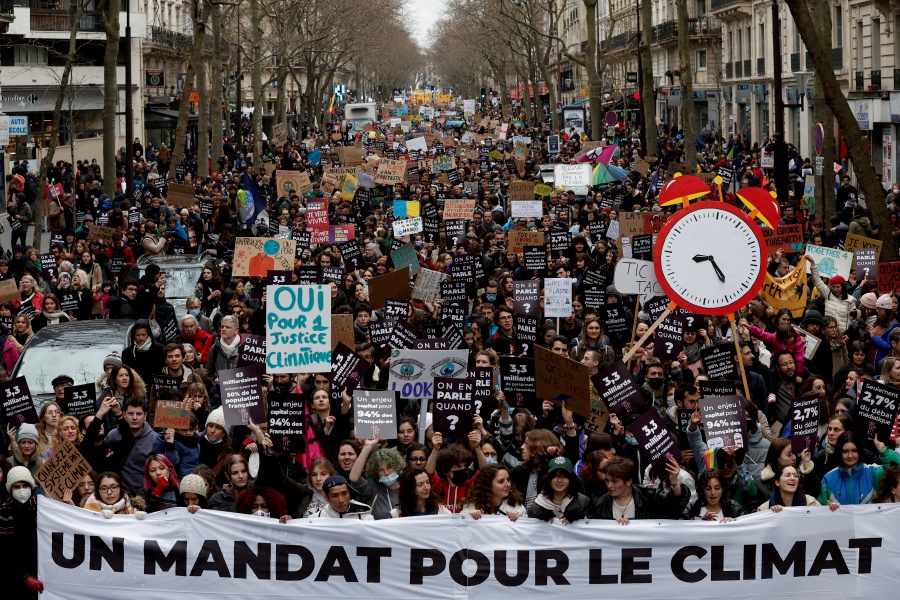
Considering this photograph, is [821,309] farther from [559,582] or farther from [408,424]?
[559,582]

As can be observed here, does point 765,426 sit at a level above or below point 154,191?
below

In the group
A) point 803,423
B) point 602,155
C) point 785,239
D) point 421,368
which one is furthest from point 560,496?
point 602,155

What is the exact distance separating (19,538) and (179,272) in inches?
404

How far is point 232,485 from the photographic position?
8.64 metres

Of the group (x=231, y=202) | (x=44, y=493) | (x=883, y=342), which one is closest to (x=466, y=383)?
(x=44, y=493)

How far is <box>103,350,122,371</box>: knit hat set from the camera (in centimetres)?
1141

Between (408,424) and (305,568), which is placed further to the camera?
(408,424)

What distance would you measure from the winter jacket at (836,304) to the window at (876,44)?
26425 millimetres

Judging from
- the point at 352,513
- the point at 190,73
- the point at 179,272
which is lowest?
the point at 352,513

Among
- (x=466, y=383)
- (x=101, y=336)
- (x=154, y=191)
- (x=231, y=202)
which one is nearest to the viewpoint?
(x=466, y=383)

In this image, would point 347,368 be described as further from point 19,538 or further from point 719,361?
point 19,538

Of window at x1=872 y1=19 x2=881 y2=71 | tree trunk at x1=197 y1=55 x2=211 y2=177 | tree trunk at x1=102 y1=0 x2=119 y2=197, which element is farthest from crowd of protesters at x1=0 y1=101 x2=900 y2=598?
window at x1=872 y1=19 x2=881 y2=71

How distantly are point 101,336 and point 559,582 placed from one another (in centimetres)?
738

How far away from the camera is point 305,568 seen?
25.2 ft
